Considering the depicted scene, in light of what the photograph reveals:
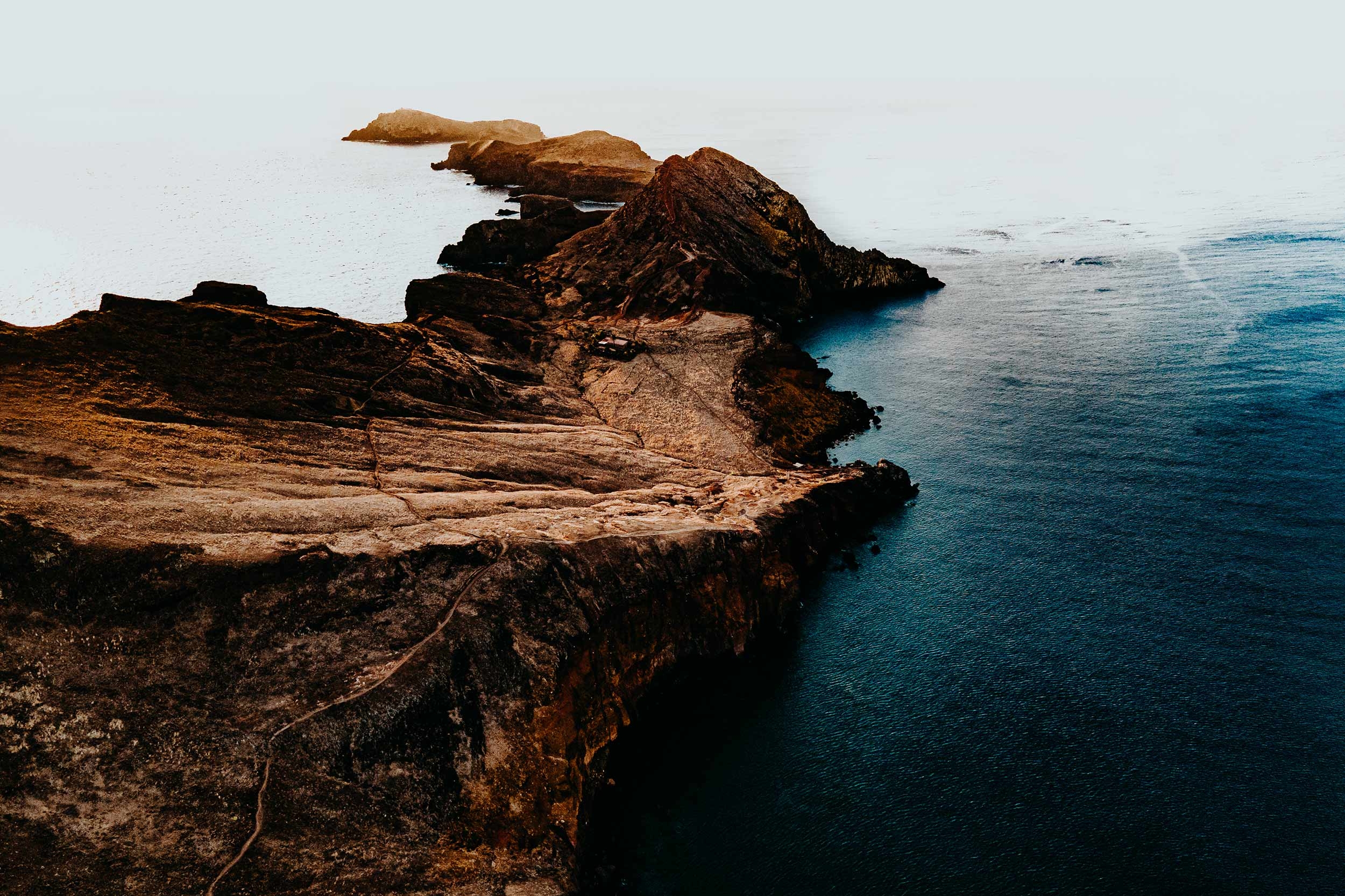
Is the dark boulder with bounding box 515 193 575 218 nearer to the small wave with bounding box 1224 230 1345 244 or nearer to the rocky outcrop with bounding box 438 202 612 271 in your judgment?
the rocky outcrop with bounding box 438 202 612 271

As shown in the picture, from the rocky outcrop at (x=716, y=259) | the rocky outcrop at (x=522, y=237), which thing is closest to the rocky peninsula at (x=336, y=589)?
the rocky outcrop at (x=716, y=259)

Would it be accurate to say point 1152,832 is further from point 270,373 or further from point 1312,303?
point 1312,303

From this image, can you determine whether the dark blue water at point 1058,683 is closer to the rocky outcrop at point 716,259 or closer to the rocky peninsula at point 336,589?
the rocky peninsula at point 336,589

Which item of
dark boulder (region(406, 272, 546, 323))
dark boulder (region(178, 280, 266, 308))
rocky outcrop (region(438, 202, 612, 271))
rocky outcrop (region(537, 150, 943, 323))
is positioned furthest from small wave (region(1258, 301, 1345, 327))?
dark boulder (region(178, 280, 266, 308))

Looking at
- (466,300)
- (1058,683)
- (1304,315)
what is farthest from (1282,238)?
(466,300)

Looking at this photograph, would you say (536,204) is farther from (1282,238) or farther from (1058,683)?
(1282,238)

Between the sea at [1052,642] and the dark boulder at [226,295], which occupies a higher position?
the dark boulder at [226,295]
